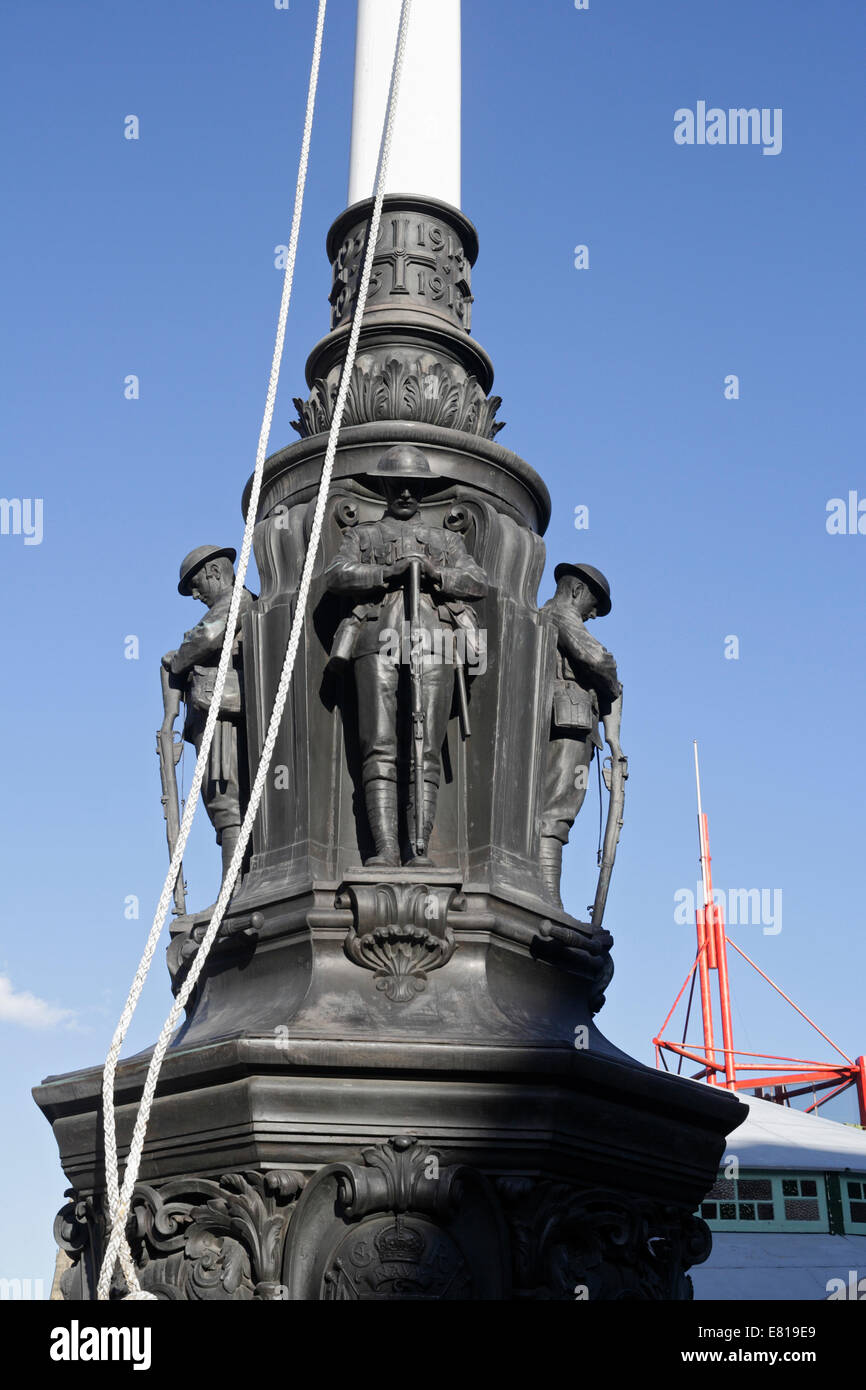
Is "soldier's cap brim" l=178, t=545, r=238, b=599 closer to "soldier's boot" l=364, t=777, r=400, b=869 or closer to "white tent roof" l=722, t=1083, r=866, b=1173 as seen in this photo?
"soldier's boot" l=364, t=777, r=400, b=869

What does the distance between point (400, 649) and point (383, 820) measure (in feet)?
2.69

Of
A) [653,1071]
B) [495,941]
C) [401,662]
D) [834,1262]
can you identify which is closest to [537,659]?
[401,662]

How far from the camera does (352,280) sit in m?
8.56

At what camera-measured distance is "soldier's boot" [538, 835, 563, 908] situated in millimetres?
7342

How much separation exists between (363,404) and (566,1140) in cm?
408

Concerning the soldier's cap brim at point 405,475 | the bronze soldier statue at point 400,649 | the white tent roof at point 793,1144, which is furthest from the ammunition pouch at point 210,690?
the white tent roof at point 793,1144

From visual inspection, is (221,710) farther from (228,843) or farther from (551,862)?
(551,862)

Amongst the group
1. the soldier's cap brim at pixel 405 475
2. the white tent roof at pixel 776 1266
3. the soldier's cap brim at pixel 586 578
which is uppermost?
the soldier's cap brim at pixel 405 475

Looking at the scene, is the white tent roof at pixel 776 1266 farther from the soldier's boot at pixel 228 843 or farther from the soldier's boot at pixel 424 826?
the soldier's boot at pixel 424 826

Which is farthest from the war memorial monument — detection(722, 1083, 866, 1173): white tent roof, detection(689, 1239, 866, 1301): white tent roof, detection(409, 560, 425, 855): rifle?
detection(722, 1083, 866, 1173): white tent roof

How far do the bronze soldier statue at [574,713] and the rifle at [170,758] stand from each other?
1976 millimetres

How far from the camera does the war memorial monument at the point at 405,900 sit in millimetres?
5676

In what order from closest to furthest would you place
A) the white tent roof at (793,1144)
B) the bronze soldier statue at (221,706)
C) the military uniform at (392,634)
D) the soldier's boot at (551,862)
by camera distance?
the military uniform at (392,634) < the soldier's boot at (551,862) < the bronze soldier statue at (221,706) < the white tent roof at (793,1144)
